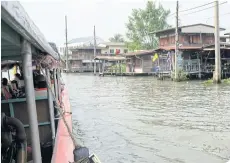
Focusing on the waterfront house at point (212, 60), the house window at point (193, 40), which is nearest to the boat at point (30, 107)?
the waterfront house at point (212, 60)

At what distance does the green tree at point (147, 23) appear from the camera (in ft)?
202

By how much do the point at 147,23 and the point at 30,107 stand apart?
199 ft

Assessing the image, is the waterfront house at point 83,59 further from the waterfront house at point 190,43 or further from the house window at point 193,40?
the house window at point 193,40

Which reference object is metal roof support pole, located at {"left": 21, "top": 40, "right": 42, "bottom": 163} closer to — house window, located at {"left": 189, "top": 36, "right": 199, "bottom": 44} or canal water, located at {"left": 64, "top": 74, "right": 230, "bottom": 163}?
canal water, located at {"left": 64, "top": 74, "right": 230, "bottom": 163}

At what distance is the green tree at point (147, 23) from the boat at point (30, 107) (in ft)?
186

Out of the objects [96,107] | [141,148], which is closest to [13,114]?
[141,148]

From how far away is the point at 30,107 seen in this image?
9.21ft

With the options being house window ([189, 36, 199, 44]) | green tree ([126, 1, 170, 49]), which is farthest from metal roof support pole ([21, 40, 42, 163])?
green tree ([126, 1, 170, 49])

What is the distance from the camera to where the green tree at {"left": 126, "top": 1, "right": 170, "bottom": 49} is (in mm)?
61688

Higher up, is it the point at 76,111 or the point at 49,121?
the point at 49,121

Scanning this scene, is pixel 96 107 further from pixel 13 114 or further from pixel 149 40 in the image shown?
pixel 149 40

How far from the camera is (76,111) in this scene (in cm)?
1412

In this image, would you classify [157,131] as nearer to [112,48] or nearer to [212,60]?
[212,60]

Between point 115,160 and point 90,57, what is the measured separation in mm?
58760
